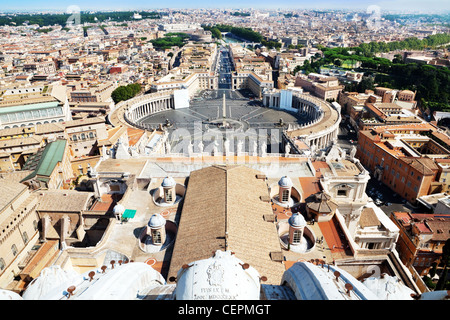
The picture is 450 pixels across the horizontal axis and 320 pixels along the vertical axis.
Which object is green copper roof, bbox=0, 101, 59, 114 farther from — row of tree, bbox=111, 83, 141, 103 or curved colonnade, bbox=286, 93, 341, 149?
curved colonnade, bbox=286, 93, 341, 149

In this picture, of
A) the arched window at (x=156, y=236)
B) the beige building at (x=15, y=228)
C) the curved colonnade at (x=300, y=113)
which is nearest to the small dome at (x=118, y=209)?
the arched window at (x=156, y=236)

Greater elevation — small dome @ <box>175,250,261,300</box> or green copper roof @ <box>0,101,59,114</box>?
small dome @ <box>175,250,261,300</box>

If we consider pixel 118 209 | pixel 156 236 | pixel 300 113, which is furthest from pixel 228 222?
pixel 300 113

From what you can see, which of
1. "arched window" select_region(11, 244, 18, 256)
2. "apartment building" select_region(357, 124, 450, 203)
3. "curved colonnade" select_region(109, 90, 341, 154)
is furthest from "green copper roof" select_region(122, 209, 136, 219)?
"apartment building" select_region(357, 124, 450, 203)

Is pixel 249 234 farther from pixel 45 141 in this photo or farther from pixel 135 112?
pixel 135 112

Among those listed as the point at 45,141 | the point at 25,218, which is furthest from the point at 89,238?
the point at 45,141

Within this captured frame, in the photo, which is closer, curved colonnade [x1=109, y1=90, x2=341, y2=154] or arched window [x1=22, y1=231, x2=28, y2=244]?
arched window [x1=22, y1=231, x2=28, y2=244]

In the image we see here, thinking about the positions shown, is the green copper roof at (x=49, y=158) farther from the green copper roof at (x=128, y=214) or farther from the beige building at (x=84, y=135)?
the green copper roof at (x=128, y=214)

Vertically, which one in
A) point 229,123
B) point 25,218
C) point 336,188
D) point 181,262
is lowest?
point 229,123

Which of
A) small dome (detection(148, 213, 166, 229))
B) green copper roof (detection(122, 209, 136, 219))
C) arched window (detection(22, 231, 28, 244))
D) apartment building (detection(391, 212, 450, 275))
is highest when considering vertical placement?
small dome (detection(148, 213, 166, 229))
